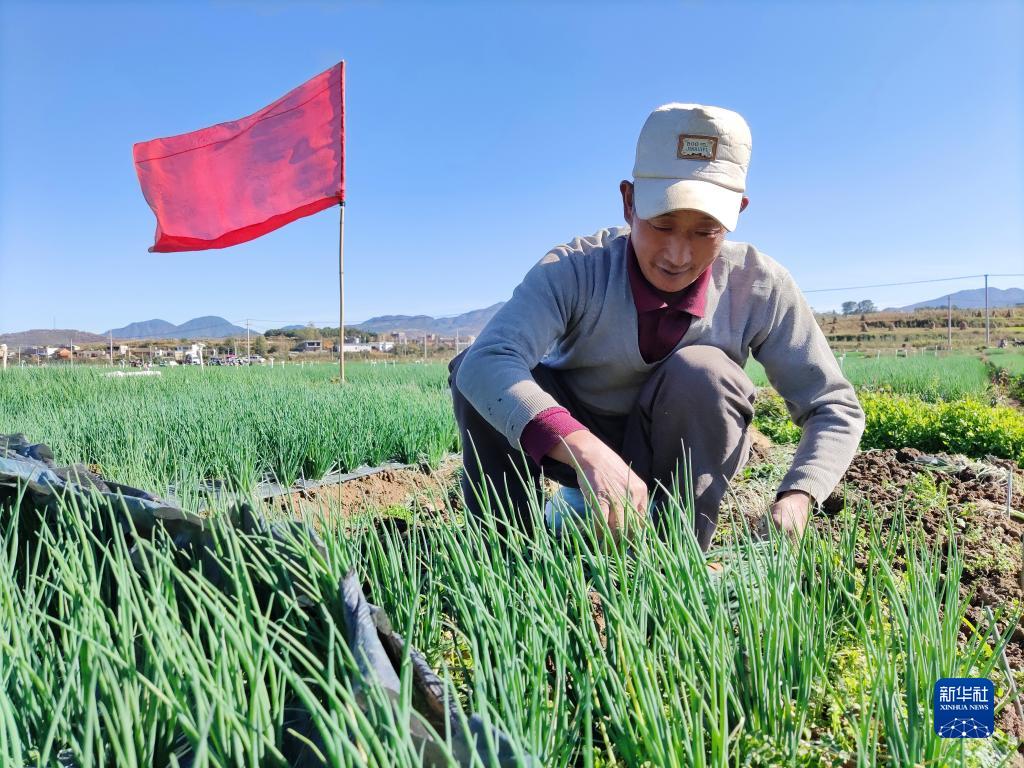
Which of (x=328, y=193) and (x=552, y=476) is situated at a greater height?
(x=328, y=193)

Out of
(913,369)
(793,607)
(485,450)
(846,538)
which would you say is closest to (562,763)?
(793,607)

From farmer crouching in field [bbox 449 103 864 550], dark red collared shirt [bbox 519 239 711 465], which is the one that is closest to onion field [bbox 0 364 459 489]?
farmer crouching in field [bbox 449 103 864 550]

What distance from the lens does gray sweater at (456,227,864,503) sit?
1.57 meters

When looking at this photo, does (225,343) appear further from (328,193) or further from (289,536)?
(289,536)

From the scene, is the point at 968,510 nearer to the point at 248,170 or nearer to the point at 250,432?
the point at 250,432

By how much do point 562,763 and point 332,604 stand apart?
376 mm

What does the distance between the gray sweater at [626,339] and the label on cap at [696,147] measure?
1.29 ft

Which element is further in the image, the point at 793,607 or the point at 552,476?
the point at 552,476

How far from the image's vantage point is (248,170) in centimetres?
862

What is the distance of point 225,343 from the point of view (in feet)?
190

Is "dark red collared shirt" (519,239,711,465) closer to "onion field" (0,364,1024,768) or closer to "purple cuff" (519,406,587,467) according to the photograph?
"purple cuff" (519,406,587,467)

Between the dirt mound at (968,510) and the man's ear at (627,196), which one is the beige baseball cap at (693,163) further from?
the dirt mound at (968,510)

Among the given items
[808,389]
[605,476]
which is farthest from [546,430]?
[808,389]

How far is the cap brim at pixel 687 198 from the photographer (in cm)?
146
